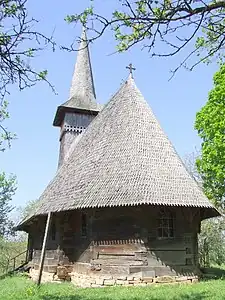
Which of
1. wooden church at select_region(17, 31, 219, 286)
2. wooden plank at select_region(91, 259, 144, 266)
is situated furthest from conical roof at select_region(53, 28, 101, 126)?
wooden plank at select_region(91, 259, 144, 266)

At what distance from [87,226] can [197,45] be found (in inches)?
359

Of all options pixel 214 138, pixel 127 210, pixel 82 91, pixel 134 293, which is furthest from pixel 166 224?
A: pixel 82 91

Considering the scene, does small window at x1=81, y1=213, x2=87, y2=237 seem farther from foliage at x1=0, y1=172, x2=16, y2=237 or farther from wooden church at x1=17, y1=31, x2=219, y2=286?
foliage at x1=0, y1=172, x2=16, y2=237

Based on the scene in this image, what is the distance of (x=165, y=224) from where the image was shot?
12.5 meters

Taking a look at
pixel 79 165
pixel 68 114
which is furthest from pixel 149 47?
pixel 68 114

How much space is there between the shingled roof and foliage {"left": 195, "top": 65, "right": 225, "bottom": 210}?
6.62 m

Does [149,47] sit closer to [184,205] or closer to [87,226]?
[184,205]

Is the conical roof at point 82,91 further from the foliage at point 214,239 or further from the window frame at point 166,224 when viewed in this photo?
the window frame at point 166,224

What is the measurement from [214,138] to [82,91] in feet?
31.4

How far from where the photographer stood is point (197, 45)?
552cm

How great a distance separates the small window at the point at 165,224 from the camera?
1240 cm

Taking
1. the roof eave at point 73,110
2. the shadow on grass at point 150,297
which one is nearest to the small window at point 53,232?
the shadow on grass at point 150,297

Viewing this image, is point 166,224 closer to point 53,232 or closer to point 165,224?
point 165,224

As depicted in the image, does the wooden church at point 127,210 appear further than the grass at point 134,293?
Yes
